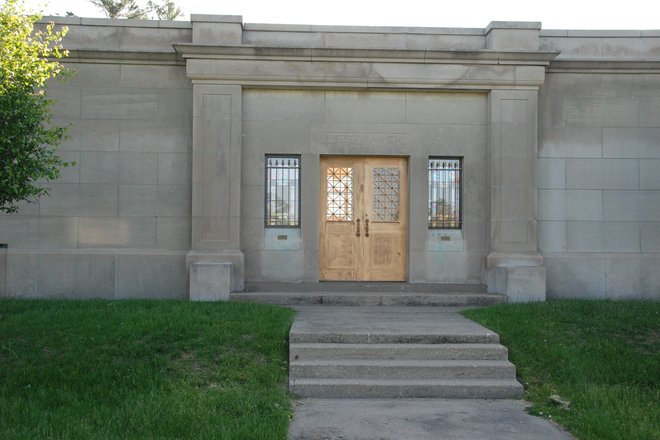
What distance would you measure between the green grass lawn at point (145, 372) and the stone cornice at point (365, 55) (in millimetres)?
4724

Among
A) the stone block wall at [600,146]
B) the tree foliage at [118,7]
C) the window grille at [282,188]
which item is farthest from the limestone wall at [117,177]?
the tree foliage at [118,7]

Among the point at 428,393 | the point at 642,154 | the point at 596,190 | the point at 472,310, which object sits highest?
the point at 642,154

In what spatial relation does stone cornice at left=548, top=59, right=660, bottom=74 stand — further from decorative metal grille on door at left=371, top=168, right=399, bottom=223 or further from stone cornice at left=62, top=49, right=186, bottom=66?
stone cornice at left=62, top=49, right=186, bottom=66

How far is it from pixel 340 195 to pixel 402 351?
15.3ft

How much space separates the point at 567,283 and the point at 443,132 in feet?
12.3

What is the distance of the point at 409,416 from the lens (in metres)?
6.14

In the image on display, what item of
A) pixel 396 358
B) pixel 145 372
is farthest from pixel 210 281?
pixel 396 358

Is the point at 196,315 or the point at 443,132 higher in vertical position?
the point at 443,132

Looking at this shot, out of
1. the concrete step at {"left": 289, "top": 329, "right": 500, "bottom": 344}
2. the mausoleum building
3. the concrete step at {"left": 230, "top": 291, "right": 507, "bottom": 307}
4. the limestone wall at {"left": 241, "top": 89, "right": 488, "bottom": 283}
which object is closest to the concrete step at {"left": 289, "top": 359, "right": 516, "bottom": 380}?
the concrete step at {"left": 289, "top": 329, "right": 500, "bottom": 344}

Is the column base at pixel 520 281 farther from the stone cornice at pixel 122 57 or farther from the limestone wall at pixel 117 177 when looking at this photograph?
the stone cornice at pixel 122 57

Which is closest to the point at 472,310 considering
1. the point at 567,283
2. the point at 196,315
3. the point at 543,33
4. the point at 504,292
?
the point at 504,292

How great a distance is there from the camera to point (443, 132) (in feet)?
37.9

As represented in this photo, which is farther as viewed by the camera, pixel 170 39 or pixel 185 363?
pixel 170 39

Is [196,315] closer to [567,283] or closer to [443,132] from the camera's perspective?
[443,132]
